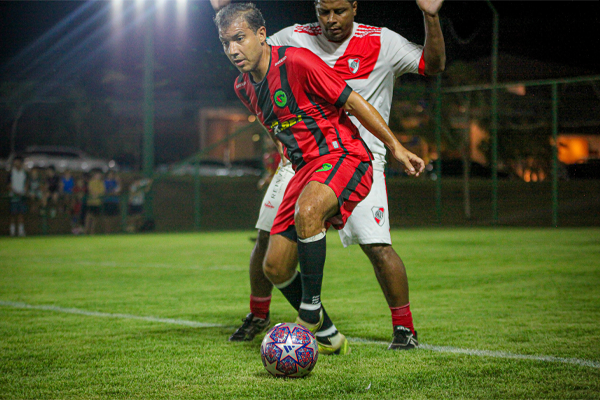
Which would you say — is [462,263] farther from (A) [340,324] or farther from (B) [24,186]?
(B) [24,186]

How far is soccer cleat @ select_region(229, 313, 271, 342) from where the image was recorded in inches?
168

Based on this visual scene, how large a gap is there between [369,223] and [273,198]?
684 millimetres

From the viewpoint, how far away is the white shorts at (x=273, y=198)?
14.0 feet

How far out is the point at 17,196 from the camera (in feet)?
53.6

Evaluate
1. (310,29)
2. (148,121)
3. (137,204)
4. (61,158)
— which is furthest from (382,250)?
(61,158)

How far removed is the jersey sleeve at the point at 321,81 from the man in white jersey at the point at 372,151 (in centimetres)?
56

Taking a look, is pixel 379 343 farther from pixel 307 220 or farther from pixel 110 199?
pixel 110 199

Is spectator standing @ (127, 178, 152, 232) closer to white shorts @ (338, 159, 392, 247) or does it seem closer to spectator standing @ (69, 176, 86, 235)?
spectator standing @ (69, 176, 86, 235)

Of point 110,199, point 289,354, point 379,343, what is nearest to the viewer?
point 289,354

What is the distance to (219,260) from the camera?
9.89 metres

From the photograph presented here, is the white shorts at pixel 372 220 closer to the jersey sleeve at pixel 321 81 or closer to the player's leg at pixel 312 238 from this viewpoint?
the player's leg at pixel 312 238

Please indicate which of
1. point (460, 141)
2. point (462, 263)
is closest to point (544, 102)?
point (460, 141)

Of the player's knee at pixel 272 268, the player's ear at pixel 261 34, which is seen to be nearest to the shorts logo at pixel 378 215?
the player's knee at pixel 272 268

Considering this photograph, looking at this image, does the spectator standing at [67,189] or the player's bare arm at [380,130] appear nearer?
the player's bare arm at [380,130]
